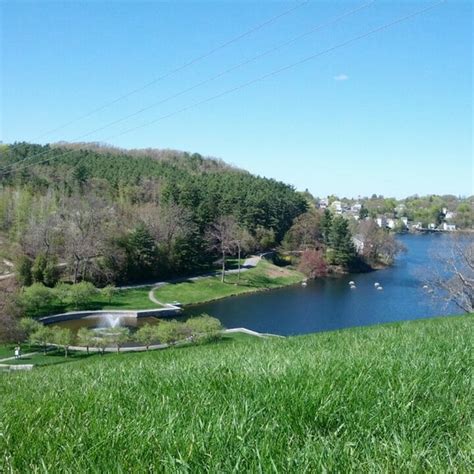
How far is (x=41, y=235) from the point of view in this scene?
154ft

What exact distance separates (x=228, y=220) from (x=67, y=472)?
61.2 m

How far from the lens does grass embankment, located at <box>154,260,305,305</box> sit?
4719 cm

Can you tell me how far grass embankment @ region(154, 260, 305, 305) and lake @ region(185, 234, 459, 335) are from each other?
1.80m

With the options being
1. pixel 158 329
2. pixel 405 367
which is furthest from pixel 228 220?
pixel 405 367

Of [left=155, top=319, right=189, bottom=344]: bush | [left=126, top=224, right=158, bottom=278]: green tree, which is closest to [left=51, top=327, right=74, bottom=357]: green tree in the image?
[left=155, top=319, right=189, bottom=344]: bush

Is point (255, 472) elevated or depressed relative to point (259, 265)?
elevated

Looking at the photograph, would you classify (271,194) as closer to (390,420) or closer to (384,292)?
(384,292)

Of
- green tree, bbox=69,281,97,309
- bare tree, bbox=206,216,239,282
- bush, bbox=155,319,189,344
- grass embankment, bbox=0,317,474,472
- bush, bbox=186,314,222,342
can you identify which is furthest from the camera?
bare tree, bbox=206,216,239,282

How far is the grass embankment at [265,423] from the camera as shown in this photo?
5.43 ft

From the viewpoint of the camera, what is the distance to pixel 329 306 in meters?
42.6

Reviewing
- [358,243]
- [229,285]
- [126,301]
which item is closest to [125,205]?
[229,285]

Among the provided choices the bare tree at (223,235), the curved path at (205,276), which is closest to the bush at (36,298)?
the curved path at (205,276)

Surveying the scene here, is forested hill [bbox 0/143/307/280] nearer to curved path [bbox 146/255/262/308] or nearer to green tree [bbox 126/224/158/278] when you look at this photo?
green tree [bbox 126/224/158/278]

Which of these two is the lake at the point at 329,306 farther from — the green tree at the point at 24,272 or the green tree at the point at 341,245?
the green tree at the point at 24,272
